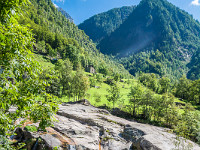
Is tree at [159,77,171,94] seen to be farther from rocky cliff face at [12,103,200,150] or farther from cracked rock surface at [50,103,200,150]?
rocky cliff face at [12,103,200,150]

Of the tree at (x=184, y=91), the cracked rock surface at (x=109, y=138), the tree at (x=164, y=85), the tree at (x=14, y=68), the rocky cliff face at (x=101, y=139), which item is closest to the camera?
the tree at (x=14, y=68)

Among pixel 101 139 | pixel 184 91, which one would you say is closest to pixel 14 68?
pixel 101 139

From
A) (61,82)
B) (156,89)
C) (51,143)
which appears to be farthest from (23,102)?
(156,89)

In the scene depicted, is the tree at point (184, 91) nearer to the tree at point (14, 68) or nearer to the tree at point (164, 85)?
the tree at point (164, 85)

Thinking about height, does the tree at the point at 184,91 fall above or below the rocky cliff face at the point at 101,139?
above

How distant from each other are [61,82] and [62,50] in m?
74.9

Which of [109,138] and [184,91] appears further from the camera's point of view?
[184,91]

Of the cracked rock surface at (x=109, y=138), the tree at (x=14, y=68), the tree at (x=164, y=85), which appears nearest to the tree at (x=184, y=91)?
the tree at (x=164, y=85)

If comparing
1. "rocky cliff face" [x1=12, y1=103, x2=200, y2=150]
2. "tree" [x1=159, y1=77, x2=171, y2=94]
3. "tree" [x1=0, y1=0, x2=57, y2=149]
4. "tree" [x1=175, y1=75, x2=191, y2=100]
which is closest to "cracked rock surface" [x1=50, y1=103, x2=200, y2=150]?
"rocky cliff face" [x1=12, y1=103, x2=200, y2=150]

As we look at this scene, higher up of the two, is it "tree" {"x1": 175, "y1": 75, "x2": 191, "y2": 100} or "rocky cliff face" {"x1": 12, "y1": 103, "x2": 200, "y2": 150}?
"tree" {"x1": 175, "y1": 75, "x2": 191, "y2": 100}

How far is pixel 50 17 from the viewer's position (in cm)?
19912

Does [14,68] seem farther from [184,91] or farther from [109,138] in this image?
[184,91]

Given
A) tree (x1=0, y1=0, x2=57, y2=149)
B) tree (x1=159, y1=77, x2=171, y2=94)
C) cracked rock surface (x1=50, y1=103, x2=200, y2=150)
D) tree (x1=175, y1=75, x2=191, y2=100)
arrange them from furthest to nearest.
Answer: tree (x1=159, y1=77, x2=171, y2=94) < tree (x1=175, y1=75, x2=191, y2=100) < cracked rock surface (x1=50, y1=103, x2=200, y2=150) < tree (x1=0, y1=0, x2=57, y2=149)

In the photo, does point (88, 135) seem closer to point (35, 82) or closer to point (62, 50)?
A: point (35, 82)
